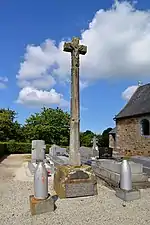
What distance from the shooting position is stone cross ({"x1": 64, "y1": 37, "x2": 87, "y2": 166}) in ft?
21.4

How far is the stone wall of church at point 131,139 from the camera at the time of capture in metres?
21.3

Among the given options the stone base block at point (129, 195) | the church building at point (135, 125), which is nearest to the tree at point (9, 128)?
the church building at point (135, 125)

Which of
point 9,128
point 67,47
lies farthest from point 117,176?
point 9,128

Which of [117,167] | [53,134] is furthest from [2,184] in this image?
[53,134]

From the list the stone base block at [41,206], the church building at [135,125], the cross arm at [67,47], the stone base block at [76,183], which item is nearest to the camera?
the stone base block at [41,206]

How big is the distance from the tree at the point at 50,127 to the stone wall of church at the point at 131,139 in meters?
9.97

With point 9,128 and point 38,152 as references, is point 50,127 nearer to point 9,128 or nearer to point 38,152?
point 9,128

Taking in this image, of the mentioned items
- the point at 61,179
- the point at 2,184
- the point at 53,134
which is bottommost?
the point at 2,184

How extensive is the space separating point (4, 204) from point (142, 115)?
56.4 feet

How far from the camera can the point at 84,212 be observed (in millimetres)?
4906

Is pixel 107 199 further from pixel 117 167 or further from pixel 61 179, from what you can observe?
pixel 117 167

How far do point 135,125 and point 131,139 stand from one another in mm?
1549

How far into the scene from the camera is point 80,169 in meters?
6.22

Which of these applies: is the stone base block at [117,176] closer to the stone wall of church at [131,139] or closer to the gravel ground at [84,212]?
the gravel ground at [84,212]
